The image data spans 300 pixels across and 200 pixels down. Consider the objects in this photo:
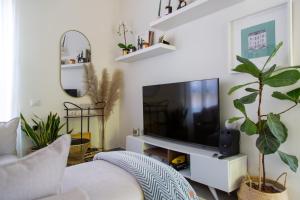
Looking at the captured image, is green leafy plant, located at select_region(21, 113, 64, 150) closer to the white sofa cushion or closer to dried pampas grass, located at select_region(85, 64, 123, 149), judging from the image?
dried pampas grass, located at select_region(85, 64, 123, 149)

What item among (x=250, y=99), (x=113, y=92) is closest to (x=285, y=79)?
(x=250, y=99)

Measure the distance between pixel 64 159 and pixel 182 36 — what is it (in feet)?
7.01

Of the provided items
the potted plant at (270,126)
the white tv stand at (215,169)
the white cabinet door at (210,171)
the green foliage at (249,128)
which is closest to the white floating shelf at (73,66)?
the white tv stand at (215,169)

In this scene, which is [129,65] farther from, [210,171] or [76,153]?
[210,171]

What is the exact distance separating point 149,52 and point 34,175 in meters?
2.26

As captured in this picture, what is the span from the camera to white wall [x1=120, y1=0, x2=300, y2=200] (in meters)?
1.65

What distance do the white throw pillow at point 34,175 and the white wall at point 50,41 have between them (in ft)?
7.84

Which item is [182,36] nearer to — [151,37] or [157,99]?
[151,37]

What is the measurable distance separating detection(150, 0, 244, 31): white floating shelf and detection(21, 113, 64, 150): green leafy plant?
1862 millimetres

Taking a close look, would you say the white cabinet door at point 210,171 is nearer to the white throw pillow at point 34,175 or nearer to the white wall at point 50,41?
the white throw pillow at point 34,175

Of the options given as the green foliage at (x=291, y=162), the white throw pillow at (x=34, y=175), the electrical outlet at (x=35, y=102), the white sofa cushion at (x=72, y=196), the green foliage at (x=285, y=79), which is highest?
the green foliage at (x=285, y=79)

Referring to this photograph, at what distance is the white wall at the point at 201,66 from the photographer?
1653 mm

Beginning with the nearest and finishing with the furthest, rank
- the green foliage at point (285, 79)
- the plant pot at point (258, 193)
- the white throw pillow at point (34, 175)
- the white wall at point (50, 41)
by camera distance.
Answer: the white throw pillow at point (34, 175) < the green foliage at point (285, 79) < the plant pot at point (258, 193) < the white wall at point (50, 41)

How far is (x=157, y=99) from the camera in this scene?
2.65 m
